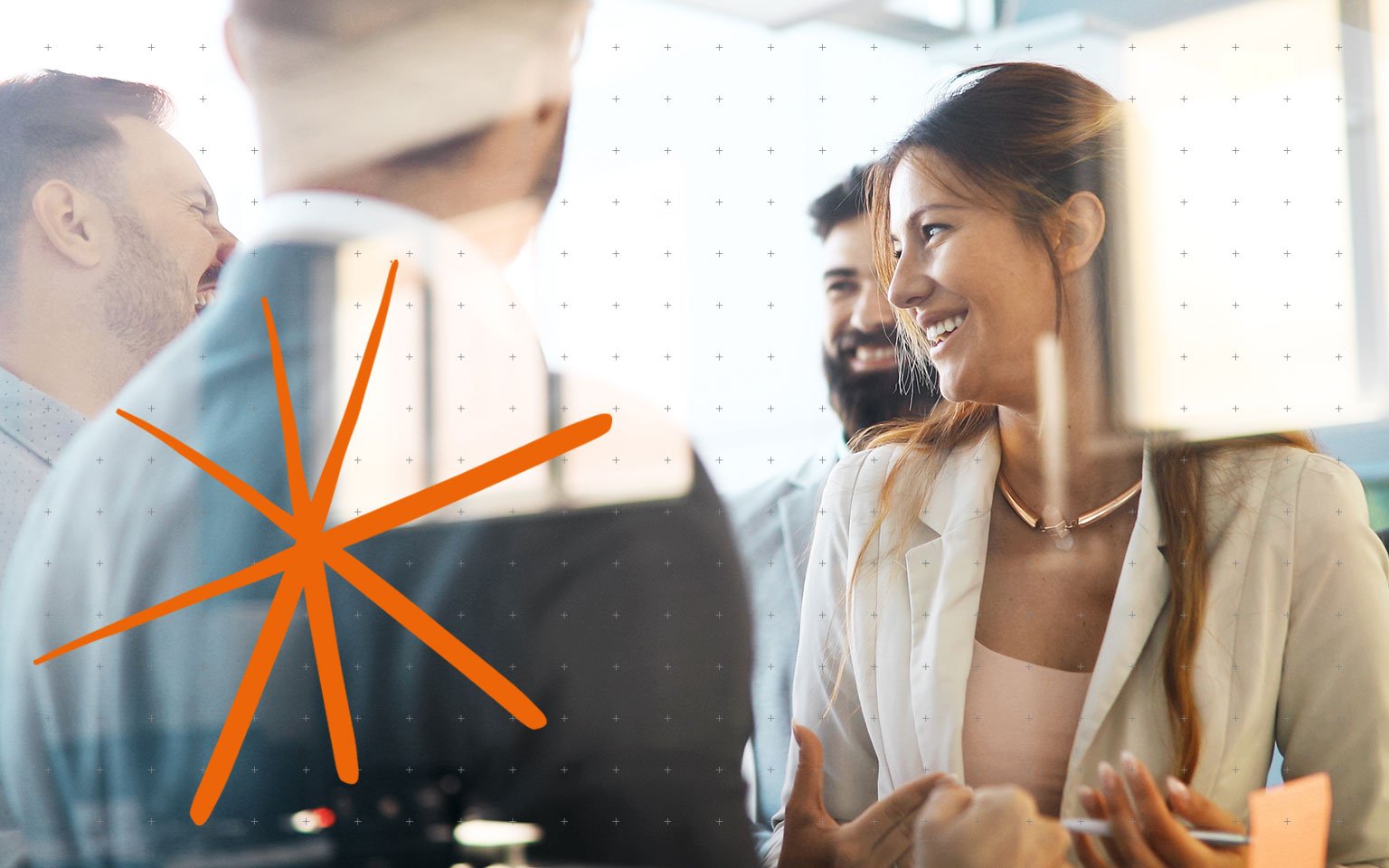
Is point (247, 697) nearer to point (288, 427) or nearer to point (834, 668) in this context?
point (288, 427)

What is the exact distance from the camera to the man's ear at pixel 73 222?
1791 millimetres

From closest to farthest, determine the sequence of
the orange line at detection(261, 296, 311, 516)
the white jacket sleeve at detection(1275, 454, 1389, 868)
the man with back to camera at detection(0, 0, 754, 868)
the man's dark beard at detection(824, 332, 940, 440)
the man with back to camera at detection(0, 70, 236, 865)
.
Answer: the white jacket sleeve at detection(1275, 454, 1389, 868) → the man's dark beard at detection(824, 332, 940, 440) → the man with back to camera at detection(0, 0, 754, 868) → the orange line at detection(261, 296, 311, 516) → the man with back to camera at detection(0, 70, 236, 865)

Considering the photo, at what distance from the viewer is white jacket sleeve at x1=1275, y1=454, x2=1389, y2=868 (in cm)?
131

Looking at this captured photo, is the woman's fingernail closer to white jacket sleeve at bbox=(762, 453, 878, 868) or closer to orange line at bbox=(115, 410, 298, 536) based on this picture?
white jacket sleeve at bbox=(762, 453, 878, 868)

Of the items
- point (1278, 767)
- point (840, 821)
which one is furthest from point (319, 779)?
point (1278, 767)

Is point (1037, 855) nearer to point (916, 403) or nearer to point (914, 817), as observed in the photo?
point (914, 817)

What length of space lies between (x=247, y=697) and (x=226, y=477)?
1.02ft

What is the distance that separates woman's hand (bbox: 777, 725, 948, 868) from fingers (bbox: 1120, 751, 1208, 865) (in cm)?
22

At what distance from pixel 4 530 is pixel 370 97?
2.81 ft

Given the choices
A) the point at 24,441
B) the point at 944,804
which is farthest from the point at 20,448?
the point at 944,804

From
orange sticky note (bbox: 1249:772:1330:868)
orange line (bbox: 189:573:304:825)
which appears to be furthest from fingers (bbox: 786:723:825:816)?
orange line (bbox: 189:573:304:825)

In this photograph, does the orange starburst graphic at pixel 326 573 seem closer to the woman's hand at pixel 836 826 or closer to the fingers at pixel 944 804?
the woman's hand at pixel 836 826

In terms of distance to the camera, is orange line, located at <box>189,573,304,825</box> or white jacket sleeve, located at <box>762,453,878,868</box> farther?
orange line, located at <box>189,573,304,825</box>

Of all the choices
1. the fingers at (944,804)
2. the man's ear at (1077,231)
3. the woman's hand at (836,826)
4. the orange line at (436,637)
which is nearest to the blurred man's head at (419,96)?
the orange line at (436,637)
